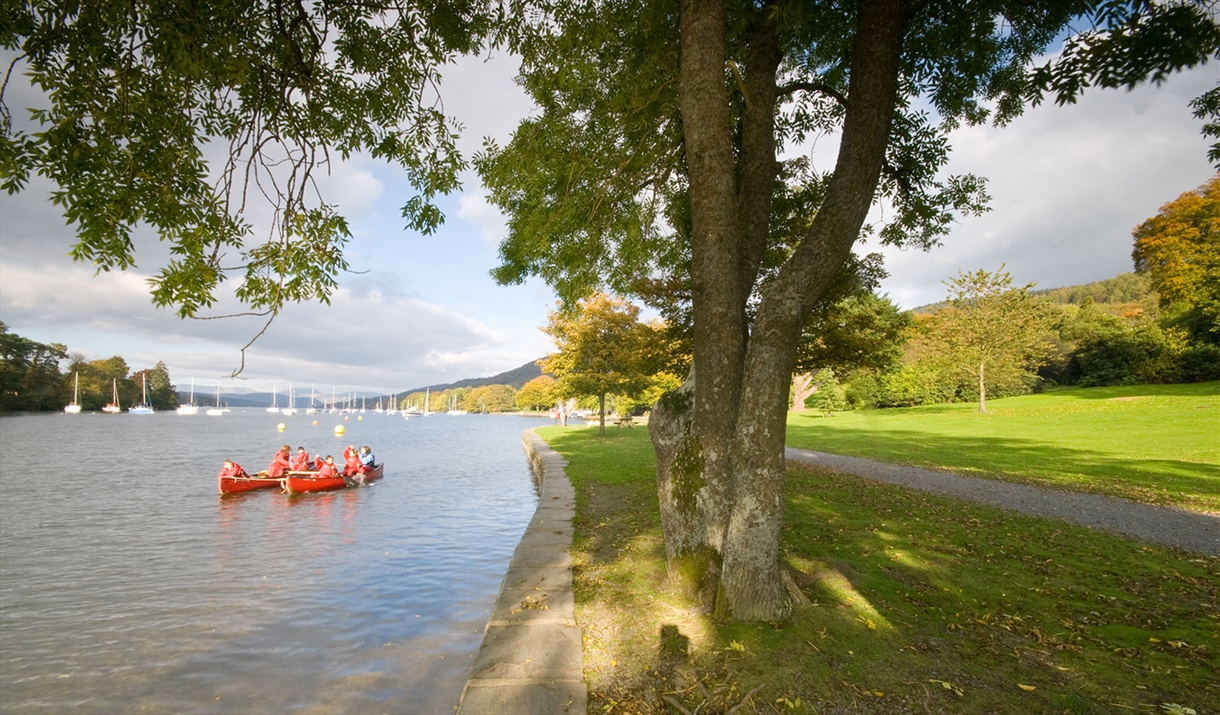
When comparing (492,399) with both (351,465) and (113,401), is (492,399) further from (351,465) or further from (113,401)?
(351,465)

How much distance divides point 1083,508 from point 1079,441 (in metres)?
12.7

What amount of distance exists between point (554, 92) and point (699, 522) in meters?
6.11

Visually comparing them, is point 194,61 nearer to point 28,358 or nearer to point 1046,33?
point 1046,33

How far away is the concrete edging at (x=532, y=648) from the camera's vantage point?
3.53 metres

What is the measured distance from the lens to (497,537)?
10.8m

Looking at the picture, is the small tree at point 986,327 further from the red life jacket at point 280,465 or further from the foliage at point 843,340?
the red life jacket at point 280,465

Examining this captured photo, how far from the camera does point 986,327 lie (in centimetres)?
3262

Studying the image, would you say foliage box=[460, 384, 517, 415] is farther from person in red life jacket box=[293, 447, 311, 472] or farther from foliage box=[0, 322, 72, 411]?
person in red life jacket box=[293, 447, 311, 472]

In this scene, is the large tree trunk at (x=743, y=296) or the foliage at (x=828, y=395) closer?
the large tree trunk at (x=743, y=296)

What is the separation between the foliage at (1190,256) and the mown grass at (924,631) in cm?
3632

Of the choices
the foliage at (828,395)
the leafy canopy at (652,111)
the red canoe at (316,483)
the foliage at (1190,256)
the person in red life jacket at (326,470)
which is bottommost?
the red canoe at (316,483)

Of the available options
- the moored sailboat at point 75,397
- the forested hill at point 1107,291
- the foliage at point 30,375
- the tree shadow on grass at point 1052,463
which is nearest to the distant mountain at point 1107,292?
the forested hill at point 1107,291

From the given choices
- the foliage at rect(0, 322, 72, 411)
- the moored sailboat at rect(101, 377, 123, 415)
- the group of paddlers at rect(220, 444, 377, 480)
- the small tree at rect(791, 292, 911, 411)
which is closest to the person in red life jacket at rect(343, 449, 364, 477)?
Answer: the group of paddlers at rect(220, 444, 377, 480)

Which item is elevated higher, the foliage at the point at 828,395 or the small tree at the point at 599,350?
the small tree at the point at 599,350
